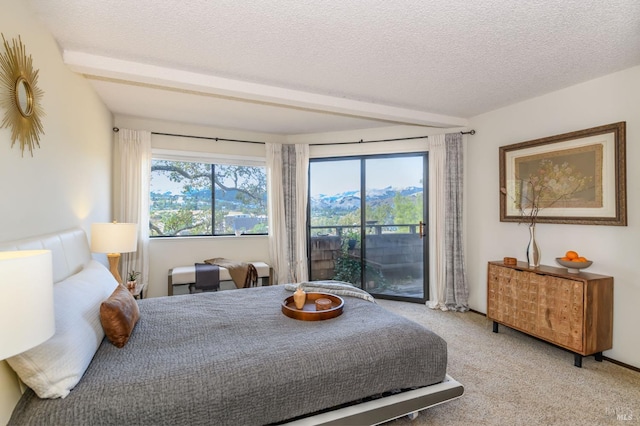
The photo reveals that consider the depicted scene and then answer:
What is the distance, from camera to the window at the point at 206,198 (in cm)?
439

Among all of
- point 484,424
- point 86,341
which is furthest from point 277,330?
point 484,424

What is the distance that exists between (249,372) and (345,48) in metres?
2.23

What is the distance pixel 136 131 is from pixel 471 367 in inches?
178

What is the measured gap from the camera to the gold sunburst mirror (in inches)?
60.9

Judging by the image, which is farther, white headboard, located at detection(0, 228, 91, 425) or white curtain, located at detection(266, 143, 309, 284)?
white curtain, located at detection(266, 143, 309, 284)

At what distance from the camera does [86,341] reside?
1.52 m

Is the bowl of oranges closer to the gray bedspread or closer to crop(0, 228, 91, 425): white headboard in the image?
the gray bedspread

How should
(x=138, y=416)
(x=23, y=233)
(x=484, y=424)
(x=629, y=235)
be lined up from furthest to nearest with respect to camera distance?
(x=629, y=235) < (x=484, y=424) < (x=23, y=233) < (x=138, y=416)

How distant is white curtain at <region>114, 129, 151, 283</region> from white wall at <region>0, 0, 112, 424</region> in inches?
23.3

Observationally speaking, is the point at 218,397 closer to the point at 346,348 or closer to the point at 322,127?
the point at 346,348

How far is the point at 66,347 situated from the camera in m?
1.36

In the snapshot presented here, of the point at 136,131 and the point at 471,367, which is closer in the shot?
the point at 471,367

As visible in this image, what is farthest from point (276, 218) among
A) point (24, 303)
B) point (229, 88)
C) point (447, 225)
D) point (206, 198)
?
point (24, 303)

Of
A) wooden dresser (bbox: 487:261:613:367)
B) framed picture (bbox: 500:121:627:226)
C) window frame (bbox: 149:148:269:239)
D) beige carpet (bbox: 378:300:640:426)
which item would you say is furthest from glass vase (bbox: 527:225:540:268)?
window frame (bbox: 149:148:269:239)
